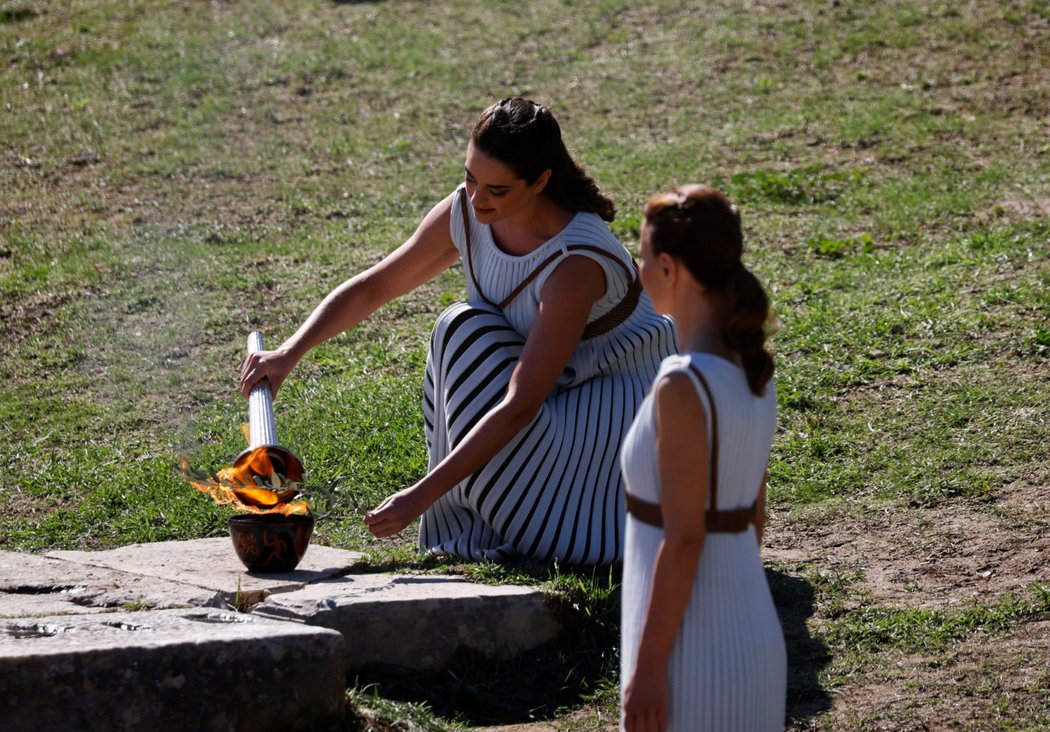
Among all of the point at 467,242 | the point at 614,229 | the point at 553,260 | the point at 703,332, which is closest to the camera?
the point at 703,332

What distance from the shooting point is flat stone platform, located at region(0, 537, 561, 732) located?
121 inches

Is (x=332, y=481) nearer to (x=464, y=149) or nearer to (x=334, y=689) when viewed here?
(x=334, y=689)

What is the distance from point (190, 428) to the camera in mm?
6707

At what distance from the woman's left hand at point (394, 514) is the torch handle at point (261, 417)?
0.56m

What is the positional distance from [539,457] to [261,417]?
0.90 metres

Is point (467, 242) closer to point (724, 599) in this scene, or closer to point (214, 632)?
point (214, 632)

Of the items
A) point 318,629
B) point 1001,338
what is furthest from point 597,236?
point 1001,338

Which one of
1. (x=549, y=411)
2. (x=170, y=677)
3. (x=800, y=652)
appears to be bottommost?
(x=800, y=652)

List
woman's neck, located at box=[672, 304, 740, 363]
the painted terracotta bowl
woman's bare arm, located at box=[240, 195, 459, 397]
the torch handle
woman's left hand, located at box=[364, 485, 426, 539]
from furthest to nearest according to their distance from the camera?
woman's bare arm, located at box=[240, 195, 459, 397] < the torch handle < the painted terracotta bowl < woman's left hand, located at box=[364, 485, 426, 539] < woman's neck, located at box=[672, 304, 740, 363]

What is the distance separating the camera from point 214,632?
3.29 meters

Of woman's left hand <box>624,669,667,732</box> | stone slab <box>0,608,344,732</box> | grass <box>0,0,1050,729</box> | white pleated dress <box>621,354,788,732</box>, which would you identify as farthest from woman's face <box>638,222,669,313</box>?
grass <box>0,0,1050,729</box>

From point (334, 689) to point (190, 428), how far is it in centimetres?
360

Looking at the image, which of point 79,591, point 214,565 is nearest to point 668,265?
point 79,591

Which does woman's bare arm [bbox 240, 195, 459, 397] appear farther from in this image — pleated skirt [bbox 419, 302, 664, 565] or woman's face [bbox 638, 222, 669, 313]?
woman's face [bbox 638, 222, 669, 313]
